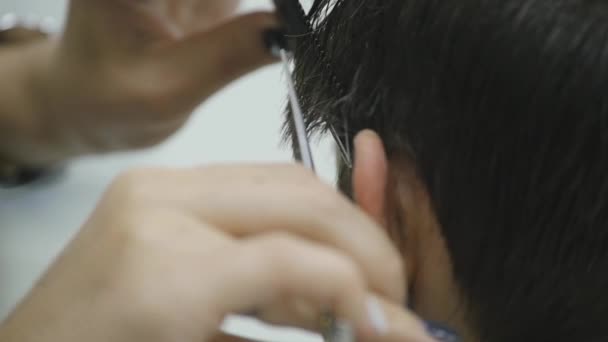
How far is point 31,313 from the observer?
1.14ft

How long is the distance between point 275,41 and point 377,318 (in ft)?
0.95

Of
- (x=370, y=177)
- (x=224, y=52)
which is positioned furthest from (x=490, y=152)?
(x=224, y=52)

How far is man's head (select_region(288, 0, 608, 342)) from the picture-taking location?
0.33m

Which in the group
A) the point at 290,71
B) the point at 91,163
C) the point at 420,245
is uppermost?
the point at 290,71

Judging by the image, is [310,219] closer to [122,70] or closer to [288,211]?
[288,211]

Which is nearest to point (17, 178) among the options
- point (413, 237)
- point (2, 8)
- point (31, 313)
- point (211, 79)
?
point (2, 8)

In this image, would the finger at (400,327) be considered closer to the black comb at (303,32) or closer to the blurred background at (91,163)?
the black comb at (303,32)

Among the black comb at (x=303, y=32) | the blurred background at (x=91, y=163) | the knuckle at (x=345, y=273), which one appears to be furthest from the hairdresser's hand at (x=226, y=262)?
the blurred background at (x=91, y=163)

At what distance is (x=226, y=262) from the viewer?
30 centimetres

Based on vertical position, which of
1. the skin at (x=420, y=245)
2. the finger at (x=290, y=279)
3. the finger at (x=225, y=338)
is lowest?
the finger at (x=225, y=338)

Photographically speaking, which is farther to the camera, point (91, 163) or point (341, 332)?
point (91, 163)

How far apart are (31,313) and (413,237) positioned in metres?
0.27

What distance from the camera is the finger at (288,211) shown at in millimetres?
304

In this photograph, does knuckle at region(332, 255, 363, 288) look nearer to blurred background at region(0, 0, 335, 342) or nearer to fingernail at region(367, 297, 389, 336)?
fingernail at region(367, 297, 389, 336)
